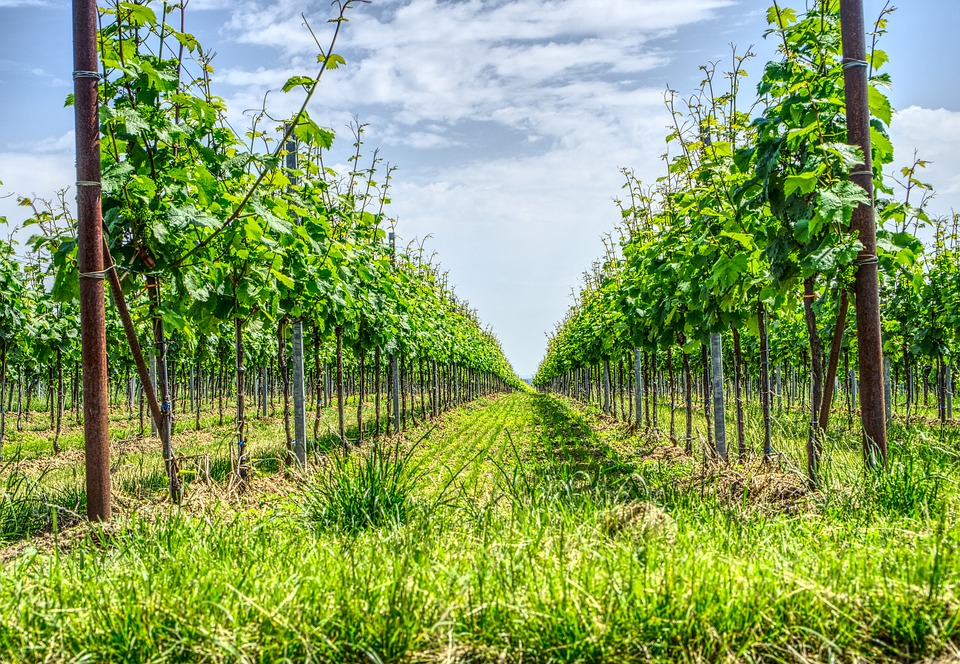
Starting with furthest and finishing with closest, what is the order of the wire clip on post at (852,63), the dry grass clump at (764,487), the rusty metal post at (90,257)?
the dry grass clump at (764,487), the wire clip on post at (852,63), the rusty metal post at (90,257)

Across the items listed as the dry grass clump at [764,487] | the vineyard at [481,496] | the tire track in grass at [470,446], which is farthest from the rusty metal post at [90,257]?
the tire track in grass at [470,446]

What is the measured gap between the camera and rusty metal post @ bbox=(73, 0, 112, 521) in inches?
172

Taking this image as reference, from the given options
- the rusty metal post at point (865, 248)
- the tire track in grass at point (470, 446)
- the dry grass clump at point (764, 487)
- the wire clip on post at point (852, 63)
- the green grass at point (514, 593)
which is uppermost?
the wire clip on post at point (852, 63)

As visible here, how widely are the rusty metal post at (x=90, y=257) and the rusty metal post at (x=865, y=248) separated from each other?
17.1ft

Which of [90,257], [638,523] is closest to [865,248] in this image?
[638,523]

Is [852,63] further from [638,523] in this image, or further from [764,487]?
[638,523]

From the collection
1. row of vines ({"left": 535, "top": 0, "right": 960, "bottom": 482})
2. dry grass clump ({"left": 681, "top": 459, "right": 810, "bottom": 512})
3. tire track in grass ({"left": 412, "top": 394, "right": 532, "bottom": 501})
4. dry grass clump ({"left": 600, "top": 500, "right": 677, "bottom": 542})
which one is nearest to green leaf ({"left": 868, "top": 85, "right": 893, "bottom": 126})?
row of vines ({"left": 535, "top": 0, "right": 960, "bottom": 482})

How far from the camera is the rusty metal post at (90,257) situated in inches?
172

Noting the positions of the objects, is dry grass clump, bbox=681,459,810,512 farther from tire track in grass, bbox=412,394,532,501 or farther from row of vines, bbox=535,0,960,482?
tire track in grass, bbox=412,394,532,501

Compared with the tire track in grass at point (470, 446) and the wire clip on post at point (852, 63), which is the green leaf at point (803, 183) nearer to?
the wire clip on post at point (852, 63)

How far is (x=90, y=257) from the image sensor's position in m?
4.40

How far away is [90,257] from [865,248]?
5.44 meters

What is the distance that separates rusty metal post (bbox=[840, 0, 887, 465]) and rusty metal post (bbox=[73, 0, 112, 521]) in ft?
17.1

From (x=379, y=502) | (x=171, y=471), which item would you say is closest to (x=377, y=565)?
(x=379, y=502)
